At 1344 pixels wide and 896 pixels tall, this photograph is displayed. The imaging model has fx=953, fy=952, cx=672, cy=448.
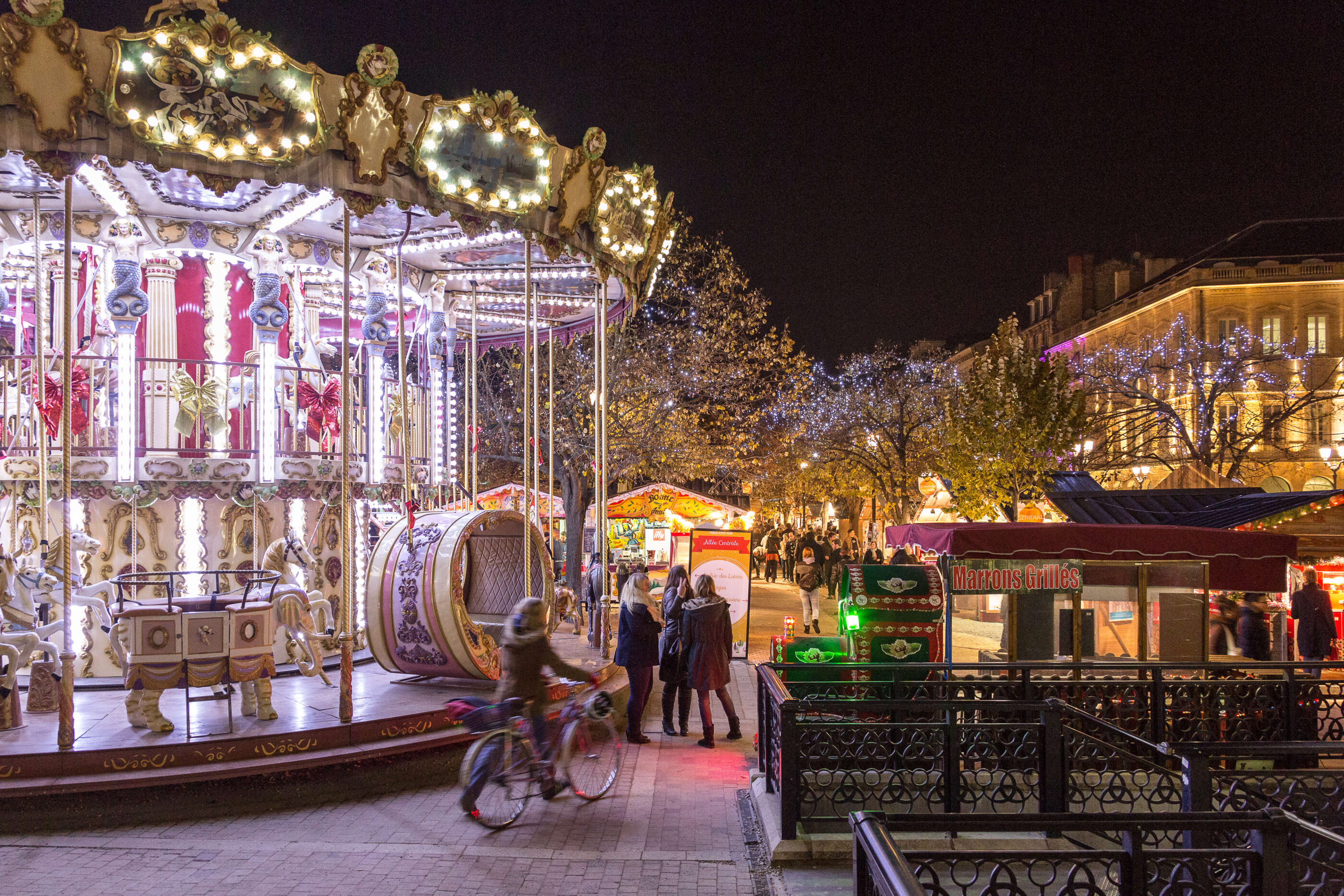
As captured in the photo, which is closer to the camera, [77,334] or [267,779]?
[267,779]

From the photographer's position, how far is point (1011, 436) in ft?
71.9

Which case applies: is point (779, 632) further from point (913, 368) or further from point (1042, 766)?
point (913, 368)

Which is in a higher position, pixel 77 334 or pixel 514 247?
pixel 514 247

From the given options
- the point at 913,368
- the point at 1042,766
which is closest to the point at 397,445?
the point at 1042,766

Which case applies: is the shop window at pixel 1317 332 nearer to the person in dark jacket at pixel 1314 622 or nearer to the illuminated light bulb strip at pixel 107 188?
the person in dark jacket at pixel 1314 622

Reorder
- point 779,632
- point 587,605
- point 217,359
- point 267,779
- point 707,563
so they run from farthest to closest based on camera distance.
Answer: point 779,632, point 587,605, point 707,563, point 217,359, point 267,779

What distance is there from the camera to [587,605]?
684 inches

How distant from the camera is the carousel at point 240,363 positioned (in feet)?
25.2

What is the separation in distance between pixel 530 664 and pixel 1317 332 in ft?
142

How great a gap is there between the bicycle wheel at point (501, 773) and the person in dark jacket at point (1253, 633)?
8.17m

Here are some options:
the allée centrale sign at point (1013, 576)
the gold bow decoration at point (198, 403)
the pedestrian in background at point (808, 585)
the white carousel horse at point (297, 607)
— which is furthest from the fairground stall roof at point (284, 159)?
the pedestrian in background at point (808, 585)

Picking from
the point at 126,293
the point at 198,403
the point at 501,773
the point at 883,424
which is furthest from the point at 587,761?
the point at 883,424

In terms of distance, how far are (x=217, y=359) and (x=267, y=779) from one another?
20.5 feet

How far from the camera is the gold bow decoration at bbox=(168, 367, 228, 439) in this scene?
438 inches
